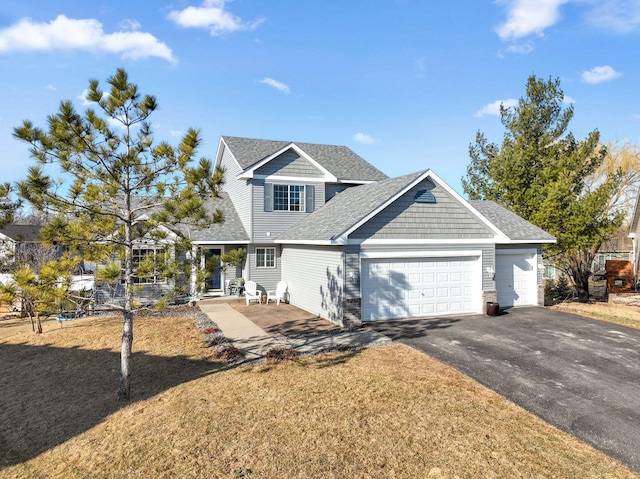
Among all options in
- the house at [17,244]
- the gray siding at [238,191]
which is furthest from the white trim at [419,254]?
the house at [17,244]

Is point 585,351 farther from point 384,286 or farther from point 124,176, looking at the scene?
point 124,176

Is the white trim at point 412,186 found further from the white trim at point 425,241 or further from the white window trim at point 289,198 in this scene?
the white window trim at point 289,198

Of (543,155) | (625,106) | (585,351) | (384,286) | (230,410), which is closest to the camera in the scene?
(230,410)

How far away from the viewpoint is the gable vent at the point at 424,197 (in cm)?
1421

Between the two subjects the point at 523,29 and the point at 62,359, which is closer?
the point at 62,359

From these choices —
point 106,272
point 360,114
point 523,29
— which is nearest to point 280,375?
point 106,272

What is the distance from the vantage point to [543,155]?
24.2 metres

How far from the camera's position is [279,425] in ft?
20.3

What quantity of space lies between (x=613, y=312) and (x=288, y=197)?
50.5 feet

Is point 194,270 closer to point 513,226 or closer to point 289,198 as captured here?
point 289,198

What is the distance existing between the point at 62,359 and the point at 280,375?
652cm

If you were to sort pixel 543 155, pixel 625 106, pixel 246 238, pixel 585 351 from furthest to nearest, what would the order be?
pixel 625 106 < pixel 543 155 < pixel 246 238 < pixel 585 351

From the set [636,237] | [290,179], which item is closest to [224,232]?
[290,179]

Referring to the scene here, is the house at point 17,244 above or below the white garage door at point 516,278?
above
